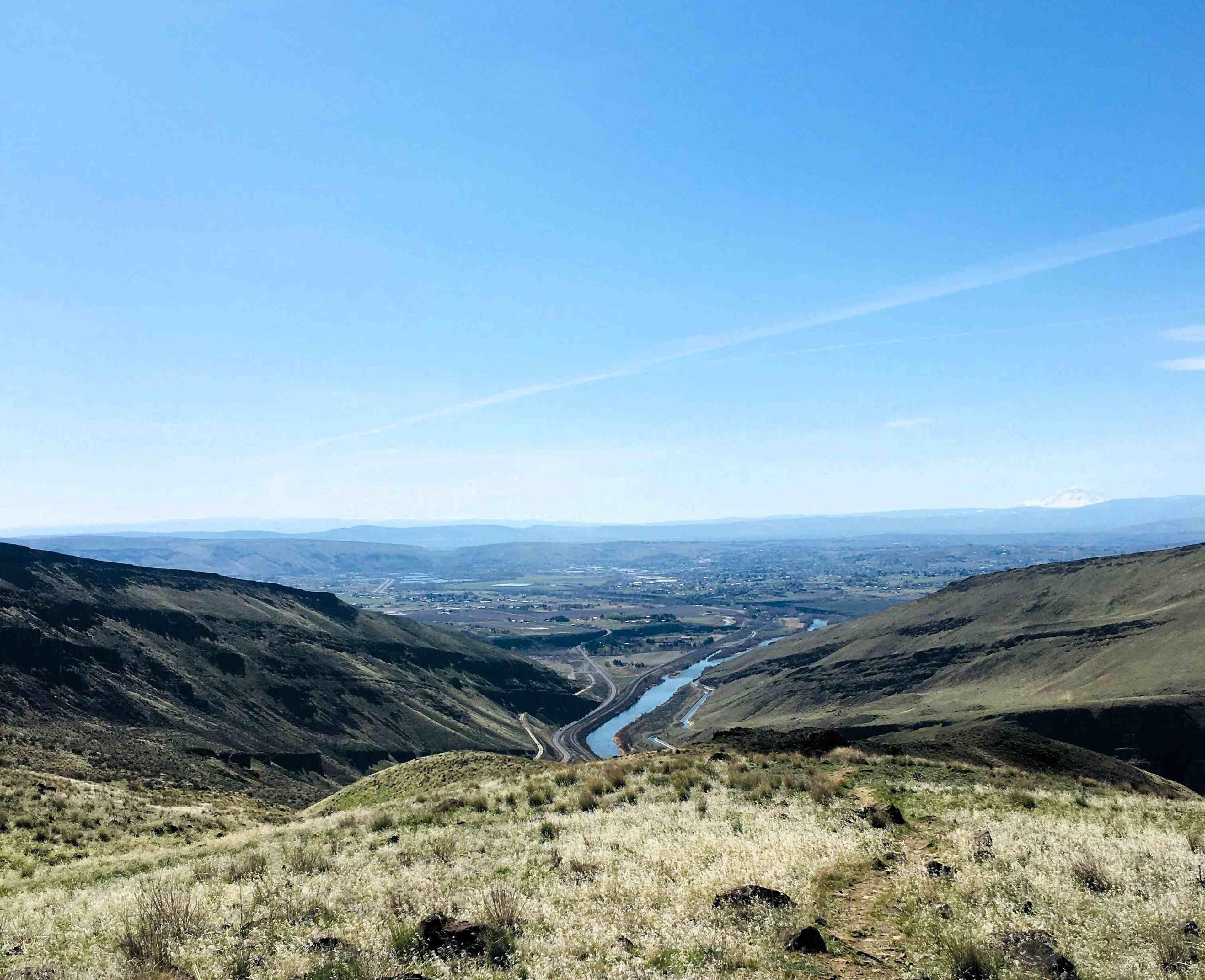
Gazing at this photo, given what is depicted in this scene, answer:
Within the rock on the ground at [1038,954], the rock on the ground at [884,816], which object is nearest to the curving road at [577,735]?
the rock on the ground at [884,816]

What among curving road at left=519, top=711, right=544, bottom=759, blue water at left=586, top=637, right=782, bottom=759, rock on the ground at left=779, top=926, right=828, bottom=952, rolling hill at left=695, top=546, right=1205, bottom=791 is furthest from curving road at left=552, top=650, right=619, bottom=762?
rock on the ground at left=779, top=926, right=828, bottom=952

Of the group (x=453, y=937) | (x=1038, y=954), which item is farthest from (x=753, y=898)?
(x=453, y=937)

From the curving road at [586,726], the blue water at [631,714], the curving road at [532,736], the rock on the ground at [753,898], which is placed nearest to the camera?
the rock on the ground at [753,898]

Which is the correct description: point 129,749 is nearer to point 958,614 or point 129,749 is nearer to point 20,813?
point 20,813

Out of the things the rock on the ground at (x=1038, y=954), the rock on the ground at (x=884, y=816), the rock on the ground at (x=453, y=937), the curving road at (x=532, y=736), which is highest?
the rock on the ground at (x=1038, y=954)

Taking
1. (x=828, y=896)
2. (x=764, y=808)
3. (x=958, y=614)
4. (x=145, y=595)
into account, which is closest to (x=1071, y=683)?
(x=958, y=614)

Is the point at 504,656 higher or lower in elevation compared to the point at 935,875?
lower

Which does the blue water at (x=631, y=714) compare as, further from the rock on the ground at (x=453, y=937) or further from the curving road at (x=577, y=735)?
the rock on the ground at (x=453, y=937)
